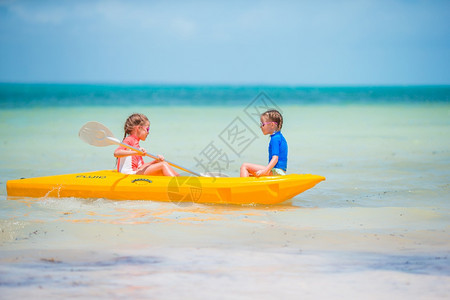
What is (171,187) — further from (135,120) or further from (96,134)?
(96,134)

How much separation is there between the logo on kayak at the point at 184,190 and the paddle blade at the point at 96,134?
1.02 meters

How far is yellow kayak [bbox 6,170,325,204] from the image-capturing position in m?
5.68

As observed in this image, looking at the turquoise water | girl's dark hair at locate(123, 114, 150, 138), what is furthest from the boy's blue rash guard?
girl's dark hair at locate(123, 114, 150, 138)

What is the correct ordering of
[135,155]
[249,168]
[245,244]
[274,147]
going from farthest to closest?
[135,155]
[249,168]
[274,147]
[245,244]

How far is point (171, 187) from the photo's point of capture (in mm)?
5840

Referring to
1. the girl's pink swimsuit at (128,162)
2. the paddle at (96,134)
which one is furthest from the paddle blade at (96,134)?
the girl's pink swimsuit at (128,162)

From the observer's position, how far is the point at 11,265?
388 cm

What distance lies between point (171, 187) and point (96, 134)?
1.21 metres

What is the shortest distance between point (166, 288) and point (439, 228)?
2.55 meters

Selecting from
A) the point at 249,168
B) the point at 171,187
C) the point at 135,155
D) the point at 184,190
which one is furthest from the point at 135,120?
the point at 249,168

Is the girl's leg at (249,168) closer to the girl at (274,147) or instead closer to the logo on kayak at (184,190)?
the girl at (274,147)

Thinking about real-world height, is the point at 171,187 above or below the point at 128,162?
below

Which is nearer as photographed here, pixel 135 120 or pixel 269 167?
pixel 269 167

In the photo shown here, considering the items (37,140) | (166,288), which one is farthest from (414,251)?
(37,140)
